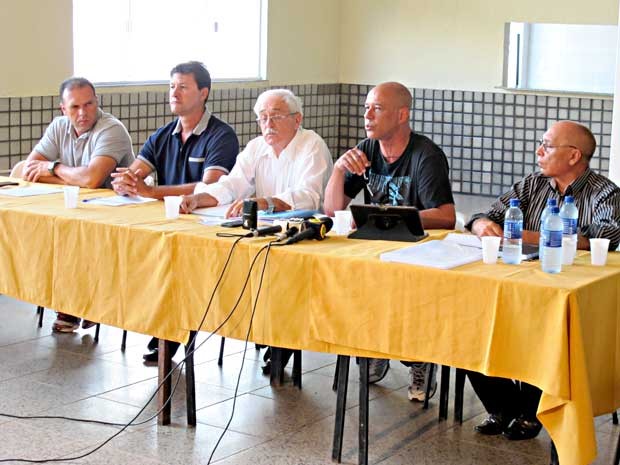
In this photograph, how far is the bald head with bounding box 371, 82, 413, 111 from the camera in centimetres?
451

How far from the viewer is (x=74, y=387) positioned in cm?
431

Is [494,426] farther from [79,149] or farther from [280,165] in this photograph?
[79,149]

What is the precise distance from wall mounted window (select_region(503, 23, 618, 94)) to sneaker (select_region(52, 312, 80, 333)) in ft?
14.1

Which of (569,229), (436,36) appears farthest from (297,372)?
(436,36)

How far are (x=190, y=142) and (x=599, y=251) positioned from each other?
2.31 metres

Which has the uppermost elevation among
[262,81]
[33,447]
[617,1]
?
[617,1]

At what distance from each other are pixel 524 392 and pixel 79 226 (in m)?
1.71

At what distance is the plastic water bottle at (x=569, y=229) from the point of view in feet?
11.3

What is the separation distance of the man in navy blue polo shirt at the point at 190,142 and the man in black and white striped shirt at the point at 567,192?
4.62 feet

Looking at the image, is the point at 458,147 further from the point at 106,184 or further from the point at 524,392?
the point at 524,392

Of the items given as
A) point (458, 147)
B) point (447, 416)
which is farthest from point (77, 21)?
point (447, 416)

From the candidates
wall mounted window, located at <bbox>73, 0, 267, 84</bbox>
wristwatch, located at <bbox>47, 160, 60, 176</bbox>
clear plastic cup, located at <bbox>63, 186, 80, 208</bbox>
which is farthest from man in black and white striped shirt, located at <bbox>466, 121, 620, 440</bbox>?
wall mounted window, located at <bbox>73, 0, 267, 84</bbox>

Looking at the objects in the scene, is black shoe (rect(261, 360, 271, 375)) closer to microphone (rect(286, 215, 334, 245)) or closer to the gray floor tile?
the gray floor tile

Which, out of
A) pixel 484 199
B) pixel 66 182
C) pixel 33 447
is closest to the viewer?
pixel 33 447
